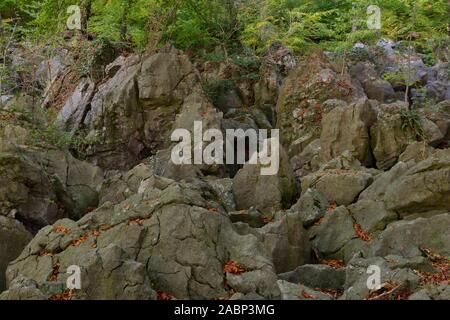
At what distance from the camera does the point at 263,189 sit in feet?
53.6

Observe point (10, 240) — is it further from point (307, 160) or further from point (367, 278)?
point (307, 160)

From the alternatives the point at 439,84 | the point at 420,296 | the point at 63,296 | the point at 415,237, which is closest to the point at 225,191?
the point at 415,237

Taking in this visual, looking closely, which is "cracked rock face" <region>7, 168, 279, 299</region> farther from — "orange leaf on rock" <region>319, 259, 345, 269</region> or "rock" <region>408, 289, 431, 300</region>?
"orange leaf on rock" <region>319, 259, 345, 269</region>

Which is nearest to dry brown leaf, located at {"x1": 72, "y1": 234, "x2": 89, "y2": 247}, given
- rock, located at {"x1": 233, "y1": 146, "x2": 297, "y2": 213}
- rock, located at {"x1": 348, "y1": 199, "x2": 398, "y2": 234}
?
rock, located at {"x1": 233, "y1": 146, "x2": 297, "y2": 213}

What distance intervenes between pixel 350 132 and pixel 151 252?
10.8 metres

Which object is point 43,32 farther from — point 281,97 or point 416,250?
point 416,250

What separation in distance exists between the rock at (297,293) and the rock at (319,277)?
4.07 ft

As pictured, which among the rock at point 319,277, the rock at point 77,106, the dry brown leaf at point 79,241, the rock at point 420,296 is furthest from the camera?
the rock at point 77,106

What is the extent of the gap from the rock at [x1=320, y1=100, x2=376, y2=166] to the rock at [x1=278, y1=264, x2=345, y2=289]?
8.51m

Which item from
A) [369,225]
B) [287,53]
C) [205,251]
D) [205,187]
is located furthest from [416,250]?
[287,53]

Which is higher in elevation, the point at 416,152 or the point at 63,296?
the point at 416,152

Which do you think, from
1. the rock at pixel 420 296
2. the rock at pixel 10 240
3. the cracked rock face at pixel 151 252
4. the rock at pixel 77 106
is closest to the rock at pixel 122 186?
the rock at pixel 10 240

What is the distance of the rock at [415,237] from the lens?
11906 mm

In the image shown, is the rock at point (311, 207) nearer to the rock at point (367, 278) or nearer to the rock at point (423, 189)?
the rock at point (423, 189)
